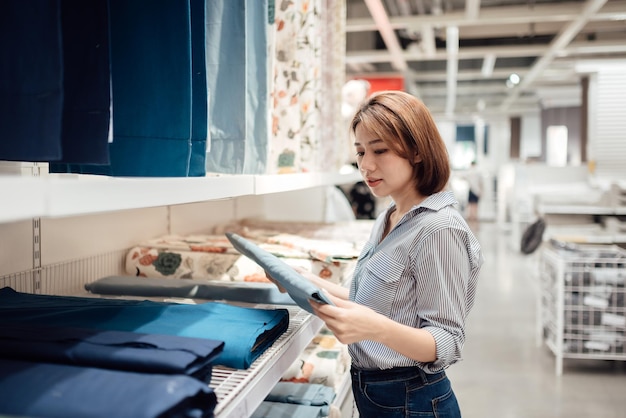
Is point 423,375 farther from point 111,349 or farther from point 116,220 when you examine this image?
point 116,220

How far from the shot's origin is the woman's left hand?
1.31m

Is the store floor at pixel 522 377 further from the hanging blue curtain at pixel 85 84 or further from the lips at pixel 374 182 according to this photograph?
the hanging blue curtain at pixel 85 84

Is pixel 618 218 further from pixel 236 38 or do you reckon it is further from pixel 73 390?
pixel 73 390

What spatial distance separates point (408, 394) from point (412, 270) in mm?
378

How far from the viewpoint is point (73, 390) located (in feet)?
2.80

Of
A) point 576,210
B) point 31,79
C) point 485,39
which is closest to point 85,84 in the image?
point 31,79

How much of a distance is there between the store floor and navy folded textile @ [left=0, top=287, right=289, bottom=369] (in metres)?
3.04

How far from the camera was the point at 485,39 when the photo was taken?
9.06m

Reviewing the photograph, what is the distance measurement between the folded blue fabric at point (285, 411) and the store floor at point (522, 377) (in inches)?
95.7

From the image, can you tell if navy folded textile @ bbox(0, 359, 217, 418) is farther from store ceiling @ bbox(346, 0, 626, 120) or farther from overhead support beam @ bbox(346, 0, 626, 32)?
overhead support beam @ bbox(346, 0, 626, 32)

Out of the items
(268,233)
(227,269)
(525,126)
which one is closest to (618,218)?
(268,233)

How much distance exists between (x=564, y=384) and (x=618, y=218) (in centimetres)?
273

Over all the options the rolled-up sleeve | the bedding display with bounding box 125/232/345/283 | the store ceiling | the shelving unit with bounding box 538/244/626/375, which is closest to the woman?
the rolled-up sleeve

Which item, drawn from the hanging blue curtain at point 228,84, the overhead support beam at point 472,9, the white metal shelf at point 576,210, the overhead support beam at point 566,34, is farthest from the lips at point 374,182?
the white metal shelf at point 576,210
